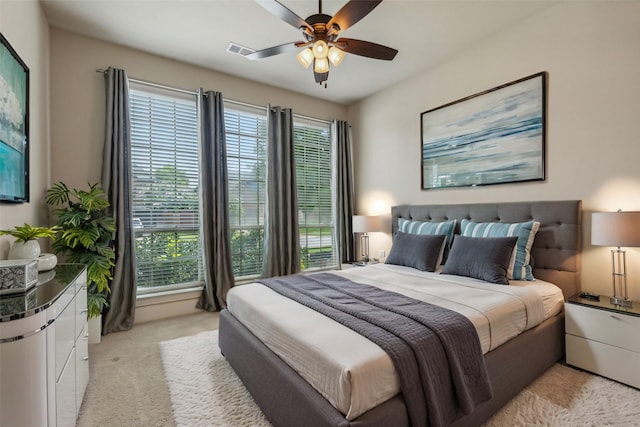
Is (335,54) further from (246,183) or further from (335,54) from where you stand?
(246,183)

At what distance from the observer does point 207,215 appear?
145 inches

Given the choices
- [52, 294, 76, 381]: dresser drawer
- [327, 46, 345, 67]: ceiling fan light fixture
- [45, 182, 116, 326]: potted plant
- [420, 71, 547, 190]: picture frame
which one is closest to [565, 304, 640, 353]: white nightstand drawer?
[420, 71, 547, 190]: picture frame

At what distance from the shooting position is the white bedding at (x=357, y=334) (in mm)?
1287

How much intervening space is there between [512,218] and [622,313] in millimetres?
→ 1108

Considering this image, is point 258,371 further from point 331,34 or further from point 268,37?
point 268,37

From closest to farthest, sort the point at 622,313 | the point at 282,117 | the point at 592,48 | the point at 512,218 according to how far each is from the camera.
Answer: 1. the point at 622,313
2. the point at 592,48
3. the point at 512,218
4. the point at 282,117

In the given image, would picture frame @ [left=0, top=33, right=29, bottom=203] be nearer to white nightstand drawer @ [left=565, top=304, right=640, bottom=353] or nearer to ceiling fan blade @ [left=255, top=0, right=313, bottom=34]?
ceiling fan blade @ [left=255, top=0, right=313, bottom=34]

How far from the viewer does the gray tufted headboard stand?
2.58 m

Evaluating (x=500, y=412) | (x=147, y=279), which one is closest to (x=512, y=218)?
(x=500, y=412)

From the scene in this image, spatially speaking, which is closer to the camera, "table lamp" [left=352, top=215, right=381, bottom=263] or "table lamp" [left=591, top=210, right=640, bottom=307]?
"table lamp" [left=591, top=210, right=640, bottom=307]

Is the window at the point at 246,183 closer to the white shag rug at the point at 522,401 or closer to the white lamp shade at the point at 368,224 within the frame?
the white lamp shade at the point at 368,224

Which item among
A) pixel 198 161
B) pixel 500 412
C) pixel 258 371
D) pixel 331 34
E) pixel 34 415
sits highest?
pixel 331 34

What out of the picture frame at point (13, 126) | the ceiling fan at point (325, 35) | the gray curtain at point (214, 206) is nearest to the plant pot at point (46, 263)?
the picture frame at point (13, 126)

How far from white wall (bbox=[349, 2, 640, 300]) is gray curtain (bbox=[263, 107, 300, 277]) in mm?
2115
